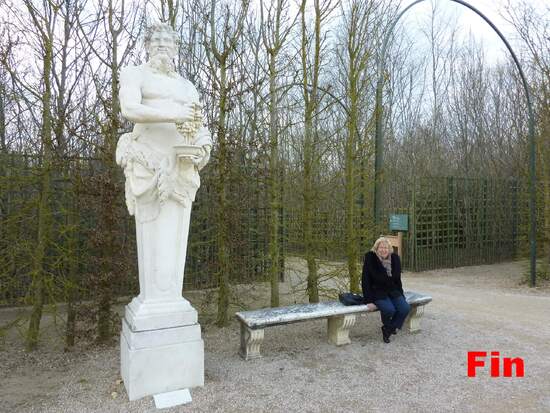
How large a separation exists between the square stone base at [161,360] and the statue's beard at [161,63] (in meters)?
2.24

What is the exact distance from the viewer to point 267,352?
4773 mm

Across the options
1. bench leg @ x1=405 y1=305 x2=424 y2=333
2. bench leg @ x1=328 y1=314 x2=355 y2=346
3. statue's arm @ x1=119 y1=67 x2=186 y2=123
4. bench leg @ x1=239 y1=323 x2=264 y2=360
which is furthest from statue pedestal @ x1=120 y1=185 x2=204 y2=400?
bench leg @ x1=405 y1=305 x2=424 y2=333

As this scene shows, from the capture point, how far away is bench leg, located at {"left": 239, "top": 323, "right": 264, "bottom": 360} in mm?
4453

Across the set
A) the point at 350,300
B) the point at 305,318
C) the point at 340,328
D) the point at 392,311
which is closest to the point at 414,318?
the point at 392,311

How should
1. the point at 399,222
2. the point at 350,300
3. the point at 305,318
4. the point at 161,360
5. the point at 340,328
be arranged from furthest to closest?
1. the point at 399,222
2. the point at 350,300
3. the point at 340,328
4. the point at 305,318
5. the point at 161,360

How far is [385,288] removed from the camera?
17.2ft

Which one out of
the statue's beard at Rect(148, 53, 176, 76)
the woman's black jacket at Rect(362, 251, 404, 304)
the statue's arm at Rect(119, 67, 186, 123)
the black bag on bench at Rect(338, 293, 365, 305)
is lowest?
the black bag on bench at Rect(338, 293, 365, 305)

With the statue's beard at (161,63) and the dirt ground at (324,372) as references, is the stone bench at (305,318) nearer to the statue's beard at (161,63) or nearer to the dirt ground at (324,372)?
the dirt ground at (324,372)

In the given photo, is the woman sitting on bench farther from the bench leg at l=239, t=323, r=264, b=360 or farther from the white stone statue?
the white stone statue

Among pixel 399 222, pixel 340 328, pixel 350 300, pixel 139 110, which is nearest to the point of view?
pixel 139 110

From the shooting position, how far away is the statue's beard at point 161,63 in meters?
3.65

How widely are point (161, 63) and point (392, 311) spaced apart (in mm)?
3719

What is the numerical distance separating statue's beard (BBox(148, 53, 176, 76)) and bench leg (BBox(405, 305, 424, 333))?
4.12m

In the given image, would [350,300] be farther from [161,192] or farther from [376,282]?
[161,192]
